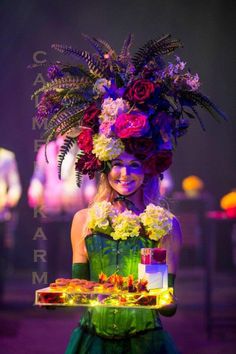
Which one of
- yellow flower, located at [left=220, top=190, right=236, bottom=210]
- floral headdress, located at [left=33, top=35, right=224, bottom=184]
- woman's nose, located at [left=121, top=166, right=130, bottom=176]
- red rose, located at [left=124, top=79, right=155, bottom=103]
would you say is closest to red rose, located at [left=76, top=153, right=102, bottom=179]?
floral headdress, located at [left=33, top=35, right=224, bottom=184]

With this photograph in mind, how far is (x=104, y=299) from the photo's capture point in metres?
2.40

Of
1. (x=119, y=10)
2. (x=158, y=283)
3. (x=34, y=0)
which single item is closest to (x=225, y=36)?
(x=119, y=10)

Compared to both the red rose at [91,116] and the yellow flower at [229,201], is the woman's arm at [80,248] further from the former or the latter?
the yellow flower at [229,201]

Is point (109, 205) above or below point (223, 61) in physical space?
below

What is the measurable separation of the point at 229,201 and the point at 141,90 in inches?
155

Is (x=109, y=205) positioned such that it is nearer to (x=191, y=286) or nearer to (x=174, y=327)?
(x=174, y=327)

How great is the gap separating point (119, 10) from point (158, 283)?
314 centimetres

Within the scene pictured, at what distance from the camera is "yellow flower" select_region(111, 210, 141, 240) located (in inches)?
103

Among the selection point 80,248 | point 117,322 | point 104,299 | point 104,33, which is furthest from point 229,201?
point 104,299

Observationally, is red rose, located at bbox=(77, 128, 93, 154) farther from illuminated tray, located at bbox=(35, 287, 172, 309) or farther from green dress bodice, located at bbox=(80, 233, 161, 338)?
illuminated tray, located at bbox=(35, 287, 172, 309)

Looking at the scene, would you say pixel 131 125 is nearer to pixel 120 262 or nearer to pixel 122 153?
pixel 122 153

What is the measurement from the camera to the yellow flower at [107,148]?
2.60m

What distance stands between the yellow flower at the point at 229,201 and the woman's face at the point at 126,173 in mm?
3700

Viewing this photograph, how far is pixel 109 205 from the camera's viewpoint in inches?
105
